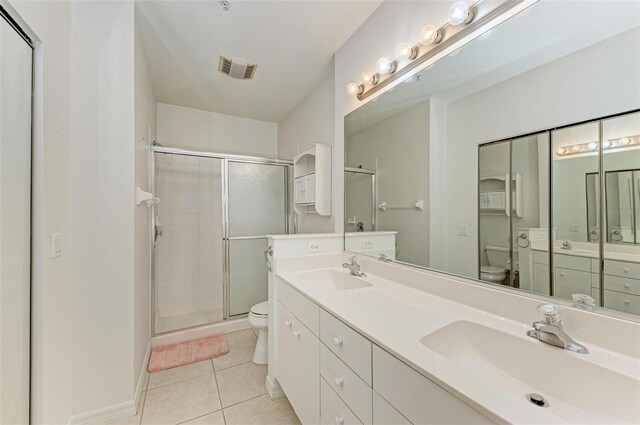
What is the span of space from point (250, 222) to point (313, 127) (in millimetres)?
1326

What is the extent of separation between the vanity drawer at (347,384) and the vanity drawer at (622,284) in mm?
782

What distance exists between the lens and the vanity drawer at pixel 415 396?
56 cm

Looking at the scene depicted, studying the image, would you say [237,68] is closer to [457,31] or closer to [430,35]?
[430,35]

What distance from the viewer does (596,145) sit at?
76 cm

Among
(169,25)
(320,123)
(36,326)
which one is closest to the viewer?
(36,326)

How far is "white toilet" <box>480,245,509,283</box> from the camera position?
1.00 m

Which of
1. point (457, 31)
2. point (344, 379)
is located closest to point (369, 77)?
point (457, 31)

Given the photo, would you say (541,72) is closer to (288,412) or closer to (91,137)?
(288,412)

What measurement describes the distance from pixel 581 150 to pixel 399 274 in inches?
35.9

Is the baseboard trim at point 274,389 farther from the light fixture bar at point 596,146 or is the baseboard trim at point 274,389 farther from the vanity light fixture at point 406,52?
the vanity light fixture at point 406,52

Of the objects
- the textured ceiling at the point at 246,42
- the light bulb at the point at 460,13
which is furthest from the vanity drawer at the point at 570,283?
the textured ceiling at the point at 246,42

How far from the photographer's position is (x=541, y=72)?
876mm

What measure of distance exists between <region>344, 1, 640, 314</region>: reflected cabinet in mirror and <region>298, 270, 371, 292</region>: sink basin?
32 centimetres

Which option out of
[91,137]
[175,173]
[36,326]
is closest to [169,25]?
[91,137]
